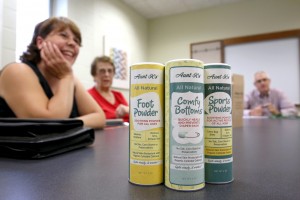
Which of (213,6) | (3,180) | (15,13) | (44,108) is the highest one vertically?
(213,6)

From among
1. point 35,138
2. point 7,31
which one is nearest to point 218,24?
point 7,31

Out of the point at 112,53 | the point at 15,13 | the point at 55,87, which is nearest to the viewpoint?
the point at 55,87

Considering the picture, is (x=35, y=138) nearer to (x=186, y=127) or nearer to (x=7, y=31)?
(x=186, y=127)

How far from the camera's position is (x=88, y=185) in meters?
0.34

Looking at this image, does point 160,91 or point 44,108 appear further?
point 44,108

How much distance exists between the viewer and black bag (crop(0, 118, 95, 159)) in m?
0.52

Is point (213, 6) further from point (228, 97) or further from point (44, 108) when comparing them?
point (228, 97)

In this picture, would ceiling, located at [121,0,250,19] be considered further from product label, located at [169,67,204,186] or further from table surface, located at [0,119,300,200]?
product label, located at [169,67,204,186]

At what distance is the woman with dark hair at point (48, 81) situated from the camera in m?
0.96

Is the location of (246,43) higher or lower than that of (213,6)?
lower

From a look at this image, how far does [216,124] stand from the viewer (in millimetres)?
333

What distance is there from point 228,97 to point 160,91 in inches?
3.8

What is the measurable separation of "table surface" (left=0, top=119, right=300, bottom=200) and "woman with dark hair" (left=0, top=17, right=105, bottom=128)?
47 cm

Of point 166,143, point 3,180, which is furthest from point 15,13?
point 166,143
